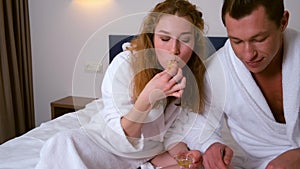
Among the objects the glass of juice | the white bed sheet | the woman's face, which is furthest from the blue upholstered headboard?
the glass of juice

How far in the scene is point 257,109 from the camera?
1202 millimetres

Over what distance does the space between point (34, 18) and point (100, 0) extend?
648mm

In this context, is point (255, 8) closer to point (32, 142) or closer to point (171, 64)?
point (171, 64)

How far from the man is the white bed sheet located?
0.67 metres

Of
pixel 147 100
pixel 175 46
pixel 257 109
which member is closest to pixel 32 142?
pixel 147 100

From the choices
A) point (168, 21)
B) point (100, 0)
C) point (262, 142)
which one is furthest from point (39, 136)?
point (100, 0)

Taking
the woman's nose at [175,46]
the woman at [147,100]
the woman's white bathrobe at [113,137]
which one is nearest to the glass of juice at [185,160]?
the woman at [147,100]

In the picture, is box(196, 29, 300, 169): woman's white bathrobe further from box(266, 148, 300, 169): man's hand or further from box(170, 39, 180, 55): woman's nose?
box(170, 39, 180, 55): woman's nose

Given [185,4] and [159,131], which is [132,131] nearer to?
[159,131]

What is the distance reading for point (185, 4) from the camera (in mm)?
1177

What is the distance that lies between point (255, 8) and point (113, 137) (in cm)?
61

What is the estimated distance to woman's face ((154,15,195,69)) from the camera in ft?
3.46

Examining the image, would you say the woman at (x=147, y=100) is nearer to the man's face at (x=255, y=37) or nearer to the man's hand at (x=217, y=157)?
the man's hand at (x=217, y=157)

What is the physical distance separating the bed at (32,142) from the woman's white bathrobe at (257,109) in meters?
0.41
